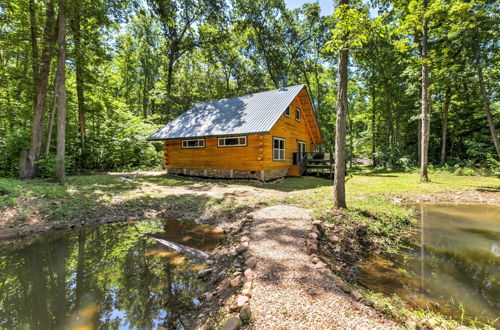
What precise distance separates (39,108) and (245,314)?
47.5ft

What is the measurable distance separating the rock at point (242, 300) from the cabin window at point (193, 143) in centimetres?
1238

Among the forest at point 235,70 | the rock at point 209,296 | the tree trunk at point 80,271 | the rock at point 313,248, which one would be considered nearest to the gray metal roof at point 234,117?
the forest at point 235,70

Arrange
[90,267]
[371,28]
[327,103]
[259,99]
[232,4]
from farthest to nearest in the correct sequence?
[327,103]
[232,4]
[259,99]
[371,28]
[90,267]

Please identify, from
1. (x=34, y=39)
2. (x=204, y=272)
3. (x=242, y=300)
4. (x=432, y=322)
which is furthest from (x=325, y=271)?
(x=34, y=39)

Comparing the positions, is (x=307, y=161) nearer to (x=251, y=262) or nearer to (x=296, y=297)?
(x=251, y=262)

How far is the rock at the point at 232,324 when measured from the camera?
215 cm

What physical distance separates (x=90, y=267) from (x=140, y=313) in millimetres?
1840

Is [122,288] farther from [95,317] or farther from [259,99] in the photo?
[259,99]

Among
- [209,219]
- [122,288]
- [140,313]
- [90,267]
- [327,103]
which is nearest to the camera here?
[140,313]

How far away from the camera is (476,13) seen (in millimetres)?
10719

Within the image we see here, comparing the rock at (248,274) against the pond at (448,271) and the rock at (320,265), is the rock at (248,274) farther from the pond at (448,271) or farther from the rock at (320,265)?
the pond at (448,271)

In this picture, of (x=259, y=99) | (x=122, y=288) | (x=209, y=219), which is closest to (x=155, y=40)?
(x=259, y=99)

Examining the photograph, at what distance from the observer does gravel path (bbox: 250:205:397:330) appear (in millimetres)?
2207

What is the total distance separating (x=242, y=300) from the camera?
100 inches
